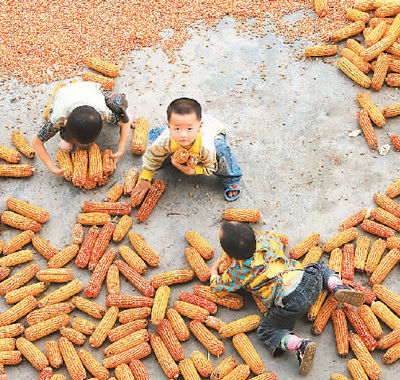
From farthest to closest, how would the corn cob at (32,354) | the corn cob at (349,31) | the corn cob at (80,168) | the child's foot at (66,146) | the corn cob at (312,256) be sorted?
the corn cob at (349,31) < the child's foot at (66,146) < the corn cob at (80,168) < the corn cob at (312,256) < the corn cob at (32,354)

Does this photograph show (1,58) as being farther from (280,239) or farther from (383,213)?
(383,213)

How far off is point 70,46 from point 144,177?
2435mm

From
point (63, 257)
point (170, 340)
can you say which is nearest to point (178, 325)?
point (170, 340)

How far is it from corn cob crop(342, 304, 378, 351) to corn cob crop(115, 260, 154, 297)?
5.67ft

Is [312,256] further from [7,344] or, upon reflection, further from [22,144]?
[22,144]

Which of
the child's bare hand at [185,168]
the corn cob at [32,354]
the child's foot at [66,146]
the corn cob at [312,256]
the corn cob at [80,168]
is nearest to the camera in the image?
the corn cob at [32,354]

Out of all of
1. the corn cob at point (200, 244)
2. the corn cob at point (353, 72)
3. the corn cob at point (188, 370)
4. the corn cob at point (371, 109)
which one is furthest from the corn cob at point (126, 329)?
the corn cob at point (353, 72)

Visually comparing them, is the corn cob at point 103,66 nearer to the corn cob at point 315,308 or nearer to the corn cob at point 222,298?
the corn cob at point 222,298

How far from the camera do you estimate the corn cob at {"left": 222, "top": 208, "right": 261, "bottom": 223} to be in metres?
5.44

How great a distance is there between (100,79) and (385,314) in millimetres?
4059

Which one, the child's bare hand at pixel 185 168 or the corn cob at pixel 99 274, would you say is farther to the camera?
the child's bare hand at pixel 185 168

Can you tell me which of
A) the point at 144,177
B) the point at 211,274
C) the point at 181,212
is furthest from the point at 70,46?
the point at 211,274

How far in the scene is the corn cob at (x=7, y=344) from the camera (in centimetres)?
463

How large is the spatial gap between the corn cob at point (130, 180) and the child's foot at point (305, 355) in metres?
2.34
